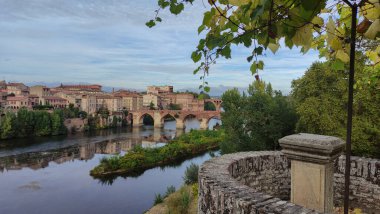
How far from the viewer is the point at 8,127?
34938 mm

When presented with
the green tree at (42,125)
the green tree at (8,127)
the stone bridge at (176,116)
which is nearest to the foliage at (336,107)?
the green tree at (8,127)

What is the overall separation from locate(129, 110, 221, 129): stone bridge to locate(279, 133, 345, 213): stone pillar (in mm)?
46658

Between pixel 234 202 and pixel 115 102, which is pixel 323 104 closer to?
pixel 234 202

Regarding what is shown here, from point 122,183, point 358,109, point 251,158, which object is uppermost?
point 358,109

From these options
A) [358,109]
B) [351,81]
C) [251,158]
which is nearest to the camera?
[351,81]

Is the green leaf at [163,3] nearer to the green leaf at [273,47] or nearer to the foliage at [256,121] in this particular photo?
the green leaf at [273,47]

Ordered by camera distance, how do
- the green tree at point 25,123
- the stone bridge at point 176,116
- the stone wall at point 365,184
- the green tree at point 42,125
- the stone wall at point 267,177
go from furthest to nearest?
the stone bridge at point 176,116, the green tree at point 42,125, the green tree at point 25,123, the stone wall at point 365,184, the stone wall at point 267,177

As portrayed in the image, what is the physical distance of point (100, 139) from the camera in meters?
38.2

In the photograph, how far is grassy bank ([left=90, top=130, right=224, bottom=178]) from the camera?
22.4m

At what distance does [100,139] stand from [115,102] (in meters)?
30.9

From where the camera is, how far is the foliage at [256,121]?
1534 cm

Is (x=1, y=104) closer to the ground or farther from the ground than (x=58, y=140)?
farther from the ground

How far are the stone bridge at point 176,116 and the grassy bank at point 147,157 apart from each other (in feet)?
56.7

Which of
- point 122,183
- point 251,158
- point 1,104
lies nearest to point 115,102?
point 1,104
